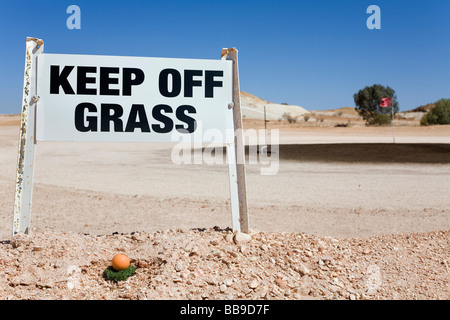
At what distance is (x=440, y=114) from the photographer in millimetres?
52094

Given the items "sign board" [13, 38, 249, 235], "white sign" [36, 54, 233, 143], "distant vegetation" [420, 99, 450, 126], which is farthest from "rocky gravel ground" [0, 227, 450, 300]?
"distant vegetation" [420, 99, 450, 126]

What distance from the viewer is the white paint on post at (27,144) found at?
4.89 meters

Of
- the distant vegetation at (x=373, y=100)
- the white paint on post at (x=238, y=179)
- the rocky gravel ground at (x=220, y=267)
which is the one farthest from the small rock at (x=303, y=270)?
the distant vegetation at (x=373, y=100)

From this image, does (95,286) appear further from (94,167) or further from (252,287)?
(94,167)

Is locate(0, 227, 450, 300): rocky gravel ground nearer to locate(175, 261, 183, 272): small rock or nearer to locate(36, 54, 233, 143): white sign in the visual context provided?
locate(175, 261, 183, 272): small rock

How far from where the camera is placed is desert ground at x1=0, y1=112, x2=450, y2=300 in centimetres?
409

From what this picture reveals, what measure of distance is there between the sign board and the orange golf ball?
53.0 inches

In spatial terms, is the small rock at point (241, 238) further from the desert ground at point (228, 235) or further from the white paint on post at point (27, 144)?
the white paint on post at point (27, 144)

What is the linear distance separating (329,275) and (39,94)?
3.67m

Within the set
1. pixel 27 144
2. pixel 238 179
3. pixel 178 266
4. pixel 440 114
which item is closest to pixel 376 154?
pixel 238 179

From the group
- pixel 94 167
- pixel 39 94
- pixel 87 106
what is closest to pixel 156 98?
pixel 87 106

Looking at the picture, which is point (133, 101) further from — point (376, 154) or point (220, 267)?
point (376, 154)

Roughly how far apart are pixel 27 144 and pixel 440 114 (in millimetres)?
54593

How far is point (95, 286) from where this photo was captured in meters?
4.14
